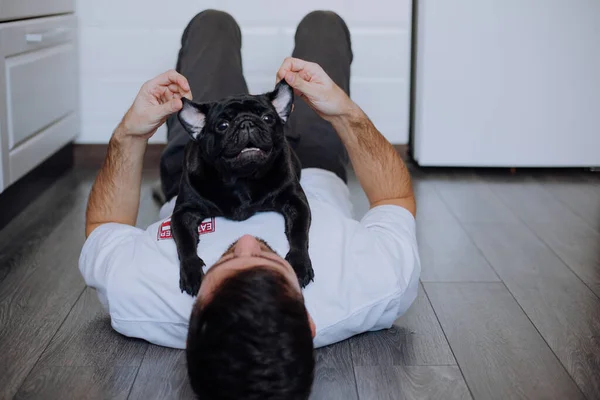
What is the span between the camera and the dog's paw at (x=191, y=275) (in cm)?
167

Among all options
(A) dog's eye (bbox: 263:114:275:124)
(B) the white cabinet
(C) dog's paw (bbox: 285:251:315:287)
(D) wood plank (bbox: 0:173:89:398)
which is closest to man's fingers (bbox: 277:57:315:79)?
(A) dog's eye (bbox: 263:114:275:124)

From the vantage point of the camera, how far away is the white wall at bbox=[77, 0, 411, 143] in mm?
3709

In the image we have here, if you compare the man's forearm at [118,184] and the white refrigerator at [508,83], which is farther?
the white refrigerator at [508,83]

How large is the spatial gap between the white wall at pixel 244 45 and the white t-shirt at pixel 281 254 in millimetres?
1995

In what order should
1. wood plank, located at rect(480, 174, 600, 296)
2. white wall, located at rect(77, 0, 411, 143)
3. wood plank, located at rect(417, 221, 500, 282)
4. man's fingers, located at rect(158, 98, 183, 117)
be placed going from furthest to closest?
white wall, located at rect(77, 0, 411, 143)
wood plank, located at rect(480, 174, 600, 296)
wood plank, located at rect(417, 221, 500, 282)
man's fingers, located at rect(158, 98, 183, 117)

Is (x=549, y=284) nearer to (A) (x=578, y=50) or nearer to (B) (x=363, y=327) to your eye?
(B) (x=363, y=327)

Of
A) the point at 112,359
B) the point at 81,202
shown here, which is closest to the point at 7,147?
the point at 81,202

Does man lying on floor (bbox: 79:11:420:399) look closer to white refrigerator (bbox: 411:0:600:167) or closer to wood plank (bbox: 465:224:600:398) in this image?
wood plank (bbox: 465:224:600:398)

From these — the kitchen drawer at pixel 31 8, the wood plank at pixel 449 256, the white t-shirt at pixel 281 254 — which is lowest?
the wood plank at pixel 449 256

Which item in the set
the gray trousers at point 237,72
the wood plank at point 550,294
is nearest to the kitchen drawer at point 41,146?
the gray trousers at point 237,72

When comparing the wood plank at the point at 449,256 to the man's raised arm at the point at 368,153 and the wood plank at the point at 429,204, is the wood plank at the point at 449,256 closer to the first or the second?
the wood plank at the point at 429,204

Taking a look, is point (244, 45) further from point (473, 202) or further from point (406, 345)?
point (406, 345)

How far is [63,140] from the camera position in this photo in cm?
355

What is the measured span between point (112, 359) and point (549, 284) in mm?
1227
